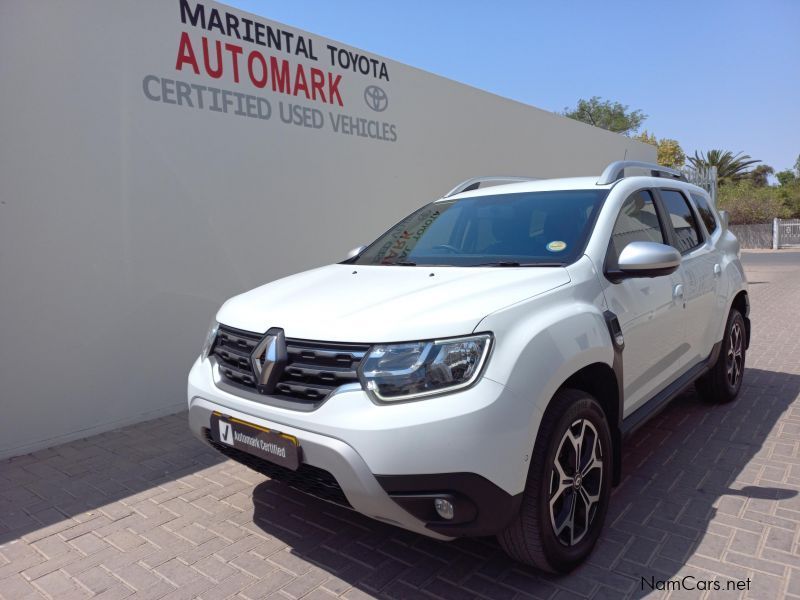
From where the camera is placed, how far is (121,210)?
475cm

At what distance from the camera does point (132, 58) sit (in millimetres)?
4762

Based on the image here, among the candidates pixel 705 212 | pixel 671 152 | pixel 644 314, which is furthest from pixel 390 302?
pixel 671 152

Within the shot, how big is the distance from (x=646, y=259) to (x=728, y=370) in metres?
2.48

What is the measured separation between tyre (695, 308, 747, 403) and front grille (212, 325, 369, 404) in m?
3.40

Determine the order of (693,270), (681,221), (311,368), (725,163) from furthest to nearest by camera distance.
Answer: (725,163)
(681,221)
(693,270)
(311,368)

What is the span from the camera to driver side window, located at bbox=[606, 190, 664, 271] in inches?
120

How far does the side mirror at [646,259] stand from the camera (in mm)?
2801

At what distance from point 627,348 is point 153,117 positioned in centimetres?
415

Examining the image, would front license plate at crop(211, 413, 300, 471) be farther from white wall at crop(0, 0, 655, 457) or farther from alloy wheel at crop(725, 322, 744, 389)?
alloy wheel at crop(725, 322, 744, 389)

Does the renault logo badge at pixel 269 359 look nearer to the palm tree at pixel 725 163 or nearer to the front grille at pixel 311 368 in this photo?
the front grille at pixel 311 368

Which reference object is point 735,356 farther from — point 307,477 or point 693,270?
point 307,477

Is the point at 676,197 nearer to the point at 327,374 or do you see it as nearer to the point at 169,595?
the point at 327,374

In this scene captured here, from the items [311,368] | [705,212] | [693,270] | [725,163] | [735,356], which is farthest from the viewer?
[725,163]

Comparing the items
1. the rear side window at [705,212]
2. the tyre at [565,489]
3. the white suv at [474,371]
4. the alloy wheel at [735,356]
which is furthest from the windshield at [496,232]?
the alloy wheel at [735,356]
